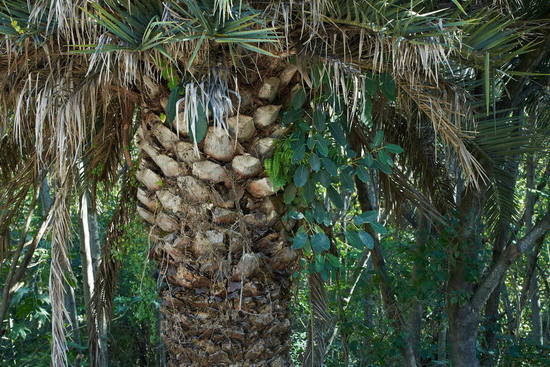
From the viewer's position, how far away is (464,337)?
5.23 meters

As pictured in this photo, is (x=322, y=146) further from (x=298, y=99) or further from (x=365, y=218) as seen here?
(x=365, y=218)

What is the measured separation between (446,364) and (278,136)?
187 inches

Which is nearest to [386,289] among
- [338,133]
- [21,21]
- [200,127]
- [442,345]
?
[338,133]

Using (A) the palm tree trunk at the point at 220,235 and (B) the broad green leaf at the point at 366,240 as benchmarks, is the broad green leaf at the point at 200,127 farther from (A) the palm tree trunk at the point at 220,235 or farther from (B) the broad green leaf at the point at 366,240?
(B) the broad green leaf at the point at 366,240

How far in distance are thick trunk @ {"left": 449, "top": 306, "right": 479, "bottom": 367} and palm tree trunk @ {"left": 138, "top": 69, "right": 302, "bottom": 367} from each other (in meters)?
2.15

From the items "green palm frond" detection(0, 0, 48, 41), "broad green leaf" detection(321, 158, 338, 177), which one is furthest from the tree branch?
"green palm frond" detection(0, 0, 48, 41)

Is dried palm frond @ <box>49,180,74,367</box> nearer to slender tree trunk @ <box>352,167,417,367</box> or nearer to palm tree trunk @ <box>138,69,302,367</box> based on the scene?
palm tree trunk @ <box>138,69,302,367</box>

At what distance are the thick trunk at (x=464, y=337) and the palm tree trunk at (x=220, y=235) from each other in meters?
2.15

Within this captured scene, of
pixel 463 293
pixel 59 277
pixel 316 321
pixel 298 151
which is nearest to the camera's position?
pixel 59 277

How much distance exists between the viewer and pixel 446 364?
729 centimetres

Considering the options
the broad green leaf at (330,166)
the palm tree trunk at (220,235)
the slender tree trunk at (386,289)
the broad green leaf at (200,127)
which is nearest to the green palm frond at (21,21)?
the palm tree trunk at (220,235)

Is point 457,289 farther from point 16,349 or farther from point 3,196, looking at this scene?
point 16,349

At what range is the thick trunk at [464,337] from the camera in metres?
5.21

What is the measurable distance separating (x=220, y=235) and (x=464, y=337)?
2.70m
